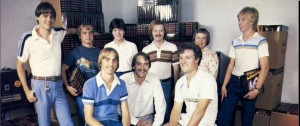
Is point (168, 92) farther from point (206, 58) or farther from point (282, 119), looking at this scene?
point (282, 119)

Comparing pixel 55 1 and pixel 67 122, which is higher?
pixel 55 1

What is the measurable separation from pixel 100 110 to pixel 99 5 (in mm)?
1744

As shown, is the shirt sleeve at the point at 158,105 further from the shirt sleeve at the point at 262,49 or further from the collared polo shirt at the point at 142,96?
the shirt sleeve at the point at 262,49

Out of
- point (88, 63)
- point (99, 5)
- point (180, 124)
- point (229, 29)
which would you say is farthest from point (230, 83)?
point (99, 5)

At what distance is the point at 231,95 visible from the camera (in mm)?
2209

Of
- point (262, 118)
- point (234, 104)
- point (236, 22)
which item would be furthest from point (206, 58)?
point (236, 22)

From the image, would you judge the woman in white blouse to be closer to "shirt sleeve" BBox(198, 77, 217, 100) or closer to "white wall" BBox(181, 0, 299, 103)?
"shirt sleeve" BBox(198, 77, 217, 100)

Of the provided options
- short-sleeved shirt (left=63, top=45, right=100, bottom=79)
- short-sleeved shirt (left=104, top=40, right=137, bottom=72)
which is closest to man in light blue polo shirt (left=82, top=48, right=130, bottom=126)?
short-sleeved shirt (left=63, top=45, right=100, bottom=79)

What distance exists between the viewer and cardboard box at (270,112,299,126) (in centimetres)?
245

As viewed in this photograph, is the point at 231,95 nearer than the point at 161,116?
No

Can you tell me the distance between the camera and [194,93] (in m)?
1.70

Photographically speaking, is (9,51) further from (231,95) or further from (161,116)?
(231,95)

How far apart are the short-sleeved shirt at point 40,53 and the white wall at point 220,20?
36.7 inches

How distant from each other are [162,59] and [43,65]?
1011mm
